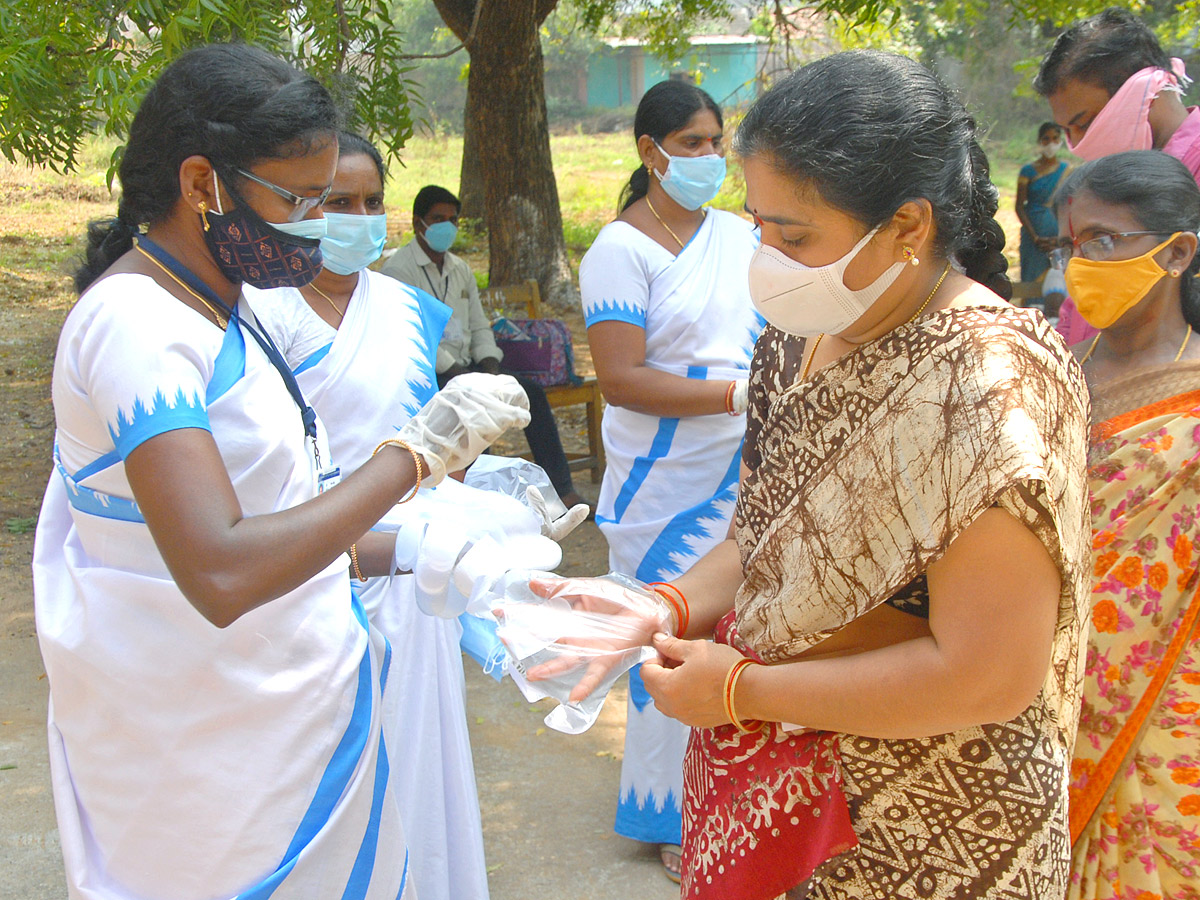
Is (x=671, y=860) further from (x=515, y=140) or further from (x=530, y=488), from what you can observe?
(x=515, y=140)

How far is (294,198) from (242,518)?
0.55m

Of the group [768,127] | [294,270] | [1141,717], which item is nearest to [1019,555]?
[768,127]

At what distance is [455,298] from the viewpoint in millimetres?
5711

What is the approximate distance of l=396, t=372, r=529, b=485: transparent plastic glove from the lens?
5.70 ft

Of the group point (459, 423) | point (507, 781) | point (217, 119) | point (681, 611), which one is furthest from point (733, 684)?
point (507, 781)

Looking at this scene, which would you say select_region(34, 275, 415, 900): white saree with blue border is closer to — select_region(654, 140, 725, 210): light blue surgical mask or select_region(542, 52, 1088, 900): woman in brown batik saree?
select_region(542, 52, 1088, 900): woman in brown batik saree

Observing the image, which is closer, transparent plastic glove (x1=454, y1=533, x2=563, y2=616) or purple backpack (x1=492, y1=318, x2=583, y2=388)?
transparent plastic glove (x1=454, y1=533, x2=563, y2=616)

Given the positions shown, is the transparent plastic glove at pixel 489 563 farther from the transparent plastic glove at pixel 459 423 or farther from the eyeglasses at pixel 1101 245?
the eyeglasses at pixel 1101 245

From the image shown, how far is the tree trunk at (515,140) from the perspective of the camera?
26.3 ft

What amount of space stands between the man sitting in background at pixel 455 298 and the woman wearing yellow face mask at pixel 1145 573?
3708 millimetres

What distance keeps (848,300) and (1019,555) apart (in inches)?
15.3

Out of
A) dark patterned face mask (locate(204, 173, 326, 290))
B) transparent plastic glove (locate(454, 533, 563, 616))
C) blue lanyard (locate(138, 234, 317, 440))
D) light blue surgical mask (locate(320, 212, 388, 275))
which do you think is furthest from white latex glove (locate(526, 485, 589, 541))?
light blue surgical mask (locate(320, 212, 388, 275))

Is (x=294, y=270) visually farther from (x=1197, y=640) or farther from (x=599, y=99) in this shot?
(x=599, y=99)

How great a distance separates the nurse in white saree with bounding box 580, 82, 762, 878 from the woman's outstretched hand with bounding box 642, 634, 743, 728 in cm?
158
